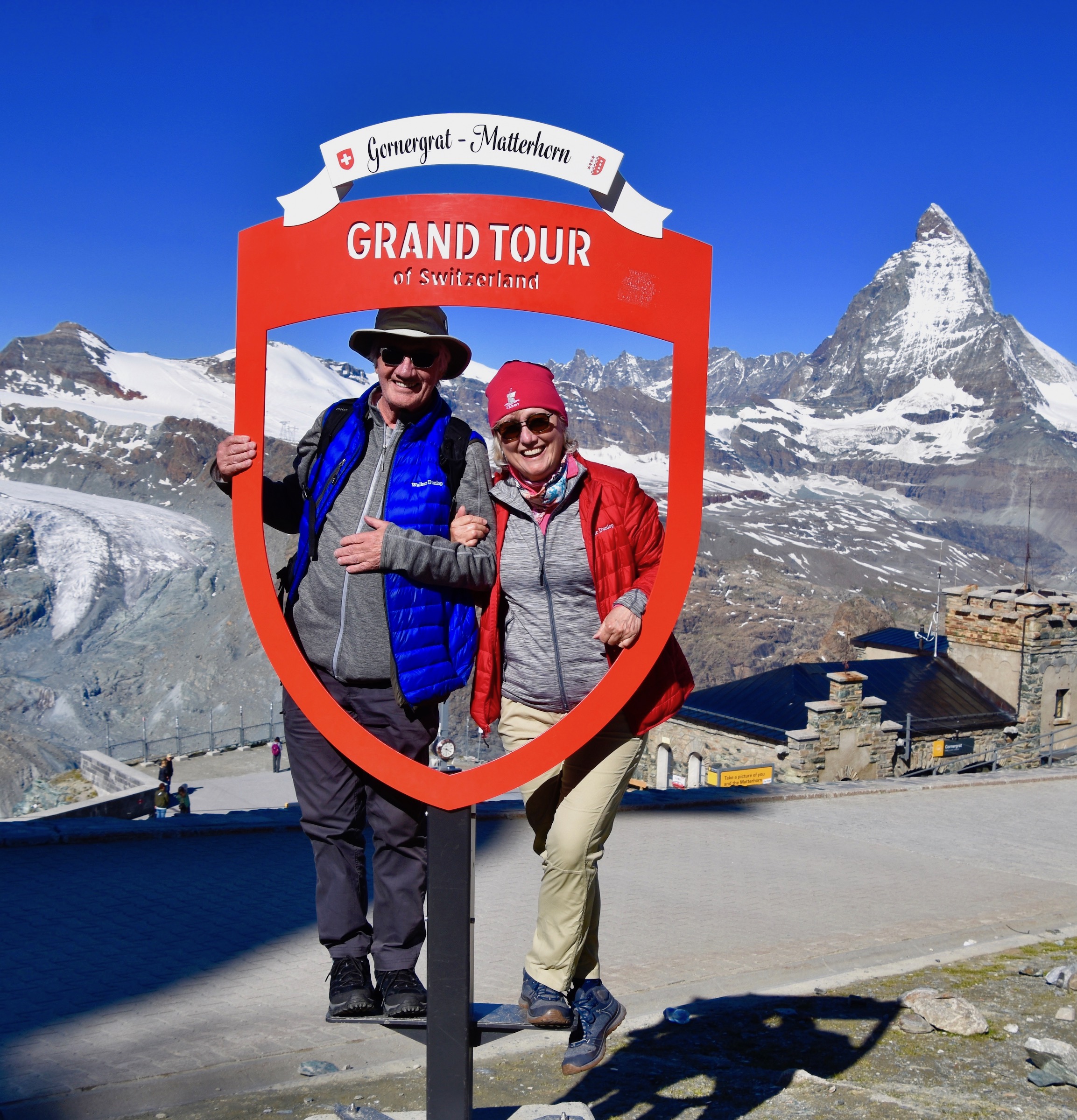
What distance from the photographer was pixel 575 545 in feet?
9.42

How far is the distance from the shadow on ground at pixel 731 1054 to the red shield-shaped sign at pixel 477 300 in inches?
81.7

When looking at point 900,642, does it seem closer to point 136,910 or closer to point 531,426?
point 136,910

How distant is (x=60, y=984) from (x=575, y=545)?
3.88 metres

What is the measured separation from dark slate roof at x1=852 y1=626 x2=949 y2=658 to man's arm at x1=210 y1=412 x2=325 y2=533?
1004 inches

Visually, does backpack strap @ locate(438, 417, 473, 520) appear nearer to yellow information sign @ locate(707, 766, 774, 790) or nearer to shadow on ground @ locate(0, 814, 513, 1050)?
shadow on ground @ locate(0, 814, 513, 1050)

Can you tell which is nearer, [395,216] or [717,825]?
[395,216]

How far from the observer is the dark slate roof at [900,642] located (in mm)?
27628

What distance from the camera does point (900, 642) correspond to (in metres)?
29.2

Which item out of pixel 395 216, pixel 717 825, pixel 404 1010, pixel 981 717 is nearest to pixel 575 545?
pixel 395 216

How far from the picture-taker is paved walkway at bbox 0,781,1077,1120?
175 inches

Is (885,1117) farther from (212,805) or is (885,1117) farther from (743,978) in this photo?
(212,805)

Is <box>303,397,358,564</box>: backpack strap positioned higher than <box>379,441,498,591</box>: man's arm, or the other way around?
<box>303,397,358,564</box>: backpack strap

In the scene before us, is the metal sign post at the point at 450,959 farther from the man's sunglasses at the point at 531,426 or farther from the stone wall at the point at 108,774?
the stone wall at the point at 108,774

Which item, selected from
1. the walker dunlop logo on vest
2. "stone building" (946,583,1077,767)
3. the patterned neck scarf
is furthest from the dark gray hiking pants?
"stone building" (946,583,1077,767)
